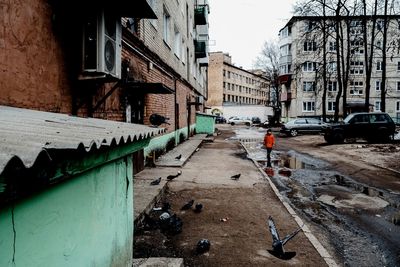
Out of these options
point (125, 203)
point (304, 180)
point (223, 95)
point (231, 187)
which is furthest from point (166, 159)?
point (223, 95)

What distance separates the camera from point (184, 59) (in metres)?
20.5

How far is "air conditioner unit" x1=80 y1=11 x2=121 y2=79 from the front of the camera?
5.11m

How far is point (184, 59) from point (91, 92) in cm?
1509

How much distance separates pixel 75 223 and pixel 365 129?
856 inches

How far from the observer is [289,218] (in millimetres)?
6344

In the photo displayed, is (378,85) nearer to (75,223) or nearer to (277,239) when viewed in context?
(277,239)

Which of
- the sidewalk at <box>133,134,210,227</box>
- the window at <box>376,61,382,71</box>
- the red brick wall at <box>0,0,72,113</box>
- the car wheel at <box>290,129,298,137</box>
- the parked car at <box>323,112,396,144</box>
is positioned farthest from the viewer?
the window at <box>376,61,382,71</box>

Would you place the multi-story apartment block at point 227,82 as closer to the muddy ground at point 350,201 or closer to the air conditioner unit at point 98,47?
the muddy ground at point 350,201

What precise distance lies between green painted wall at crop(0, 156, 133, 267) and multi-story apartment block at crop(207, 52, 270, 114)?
59976 mm

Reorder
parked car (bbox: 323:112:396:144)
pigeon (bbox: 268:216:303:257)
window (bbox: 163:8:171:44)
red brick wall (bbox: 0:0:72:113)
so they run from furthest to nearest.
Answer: parked car (bbox: 323:112:396:144), window (bbox: 163:8:171:44), pigeon (bbox: 268:216:303:257), red brick wall (bbox: 0:0:72:113)

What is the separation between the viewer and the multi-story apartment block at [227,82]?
67.3 m

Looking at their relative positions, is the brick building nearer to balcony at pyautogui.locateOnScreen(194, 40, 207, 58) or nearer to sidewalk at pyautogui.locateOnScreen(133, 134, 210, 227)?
sidewalk at pyautogui.locateOnScreen(133, 134, 210, 227)

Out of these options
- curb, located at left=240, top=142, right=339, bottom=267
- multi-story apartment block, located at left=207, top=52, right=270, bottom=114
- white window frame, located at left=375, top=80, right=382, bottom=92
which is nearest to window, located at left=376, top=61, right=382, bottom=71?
white window frame, located at left=375, top=80, right=382, bottom=92

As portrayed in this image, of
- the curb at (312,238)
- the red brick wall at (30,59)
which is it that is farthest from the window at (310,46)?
the red brick wall at (30,59)
